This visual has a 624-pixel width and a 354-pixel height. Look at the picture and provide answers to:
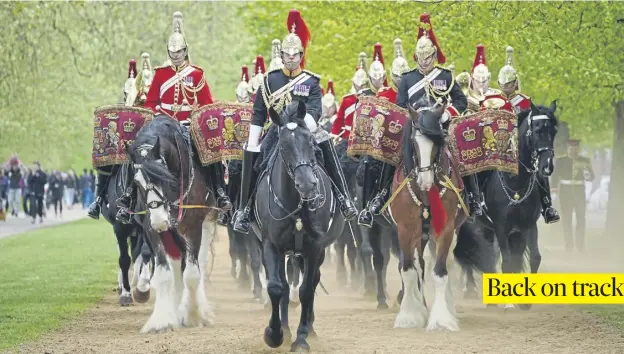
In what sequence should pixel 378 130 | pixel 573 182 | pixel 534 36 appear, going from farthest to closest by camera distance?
pixel 573 182
pixel 534 36
pixel 378 130

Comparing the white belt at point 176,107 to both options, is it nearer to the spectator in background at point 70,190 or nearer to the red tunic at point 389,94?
the red tunic at point 389,94

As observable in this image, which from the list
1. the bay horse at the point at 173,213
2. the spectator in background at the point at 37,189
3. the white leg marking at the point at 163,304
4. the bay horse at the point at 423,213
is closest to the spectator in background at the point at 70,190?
the spectator in background at the point at 37,189

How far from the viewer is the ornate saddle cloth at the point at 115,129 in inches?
642

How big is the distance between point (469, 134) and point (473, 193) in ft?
3.30

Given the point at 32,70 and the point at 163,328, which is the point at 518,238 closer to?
the point at 163,328

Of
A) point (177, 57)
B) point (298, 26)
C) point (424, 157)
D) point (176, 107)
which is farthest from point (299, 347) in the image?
point (177, 57)

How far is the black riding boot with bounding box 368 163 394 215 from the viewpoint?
15.4 metres

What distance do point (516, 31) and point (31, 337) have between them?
9916 mm

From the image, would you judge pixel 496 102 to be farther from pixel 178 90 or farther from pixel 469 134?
pixel 178 90

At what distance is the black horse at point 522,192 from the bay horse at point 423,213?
2292mm

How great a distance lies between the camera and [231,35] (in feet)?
162

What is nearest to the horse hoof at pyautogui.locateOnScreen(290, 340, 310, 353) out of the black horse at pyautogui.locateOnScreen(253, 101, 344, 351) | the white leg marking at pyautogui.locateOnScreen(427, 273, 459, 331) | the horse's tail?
the black horse at pyautogui.locateOnScreen(253, 101, 344, 351)

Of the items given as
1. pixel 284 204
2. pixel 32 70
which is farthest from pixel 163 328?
pixel 32 70

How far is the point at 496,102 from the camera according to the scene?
17.9 meters
